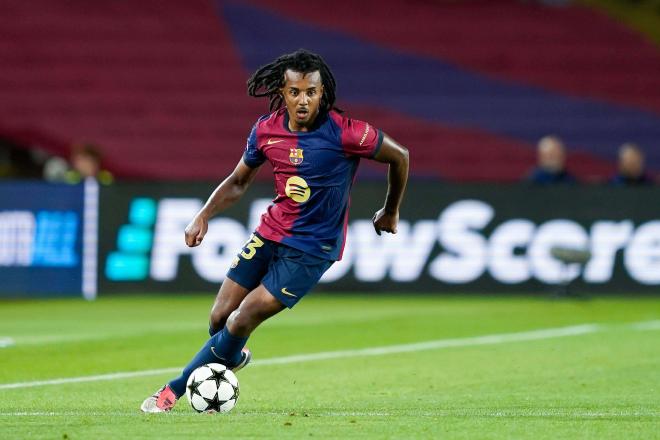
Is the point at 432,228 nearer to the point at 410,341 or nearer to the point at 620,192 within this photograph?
the point at 620,192

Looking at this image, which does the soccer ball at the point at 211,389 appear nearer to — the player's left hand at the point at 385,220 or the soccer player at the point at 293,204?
the soccer player at the point at 293,204

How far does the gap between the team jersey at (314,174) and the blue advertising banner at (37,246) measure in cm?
958

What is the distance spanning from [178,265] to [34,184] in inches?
82.8

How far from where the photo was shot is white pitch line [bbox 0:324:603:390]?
376 inches

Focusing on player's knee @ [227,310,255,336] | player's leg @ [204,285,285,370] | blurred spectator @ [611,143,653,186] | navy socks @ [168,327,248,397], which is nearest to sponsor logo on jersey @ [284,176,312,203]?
player's leg @ [204,285,285,370]

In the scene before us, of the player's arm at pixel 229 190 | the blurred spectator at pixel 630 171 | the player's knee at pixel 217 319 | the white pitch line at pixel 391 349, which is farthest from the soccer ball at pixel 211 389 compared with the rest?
the blurred spectator at pixel 630 171

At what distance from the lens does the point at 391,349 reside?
11.9 m

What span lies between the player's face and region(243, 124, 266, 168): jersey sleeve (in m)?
0.31

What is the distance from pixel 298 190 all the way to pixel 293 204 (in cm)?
9

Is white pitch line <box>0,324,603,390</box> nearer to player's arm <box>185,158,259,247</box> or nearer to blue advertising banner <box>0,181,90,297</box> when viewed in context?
player's arm <box>185,158,259,247</box>

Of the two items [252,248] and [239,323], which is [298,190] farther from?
[239,323]

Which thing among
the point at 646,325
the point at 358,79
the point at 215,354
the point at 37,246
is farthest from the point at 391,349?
the point at 358,79

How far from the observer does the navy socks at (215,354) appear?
292 inches

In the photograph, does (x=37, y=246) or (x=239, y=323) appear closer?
(x=239, y=323)
